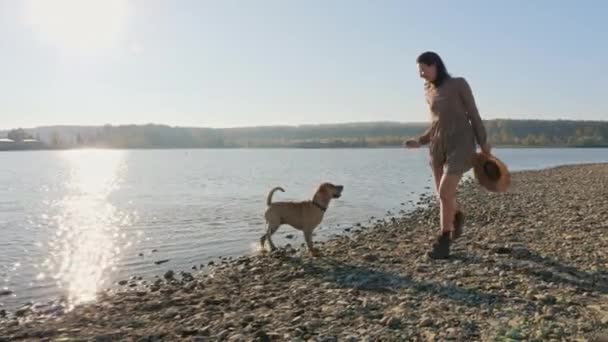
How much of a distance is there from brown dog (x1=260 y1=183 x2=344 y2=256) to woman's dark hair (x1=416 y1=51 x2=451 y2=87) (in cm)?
303

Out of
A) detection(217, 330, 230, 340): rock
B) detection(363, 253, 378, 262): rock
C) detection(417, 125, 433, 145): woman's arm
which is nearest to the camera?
detection(217, 330, 230, 340): rock

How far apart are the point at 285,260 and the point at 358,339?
15.1ft

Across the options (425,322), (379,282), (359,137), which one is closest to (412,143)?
(379,282)

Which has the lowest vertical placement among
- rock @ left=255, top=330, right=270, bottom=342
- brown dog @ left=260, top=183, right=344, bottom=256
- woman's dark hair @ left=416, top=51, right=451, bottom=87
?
rock @ left=255, top=330, right=270, bottom=342

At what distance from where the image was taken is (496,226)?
11250 millimetres

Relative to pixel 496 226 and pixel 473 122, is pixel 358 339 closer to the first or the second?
pixel 473 122

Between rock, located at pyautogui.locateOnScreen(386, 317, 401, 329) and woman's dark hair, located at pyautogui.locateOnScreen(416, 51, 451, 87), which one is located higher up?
woman's dark hair, located at pyautogui.locateOnScreen(416, 51, 451, 87)

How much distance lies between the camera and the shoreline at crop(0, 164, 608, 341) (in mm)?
4977

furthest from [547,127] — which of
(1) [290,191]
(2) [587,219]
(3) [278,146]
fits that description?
(2) [587,219]

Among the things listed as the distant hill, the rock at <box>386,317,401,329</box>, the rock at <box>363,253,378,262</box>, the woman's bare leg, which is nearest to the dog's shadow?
the rock at <box>363,253,378,262</box>

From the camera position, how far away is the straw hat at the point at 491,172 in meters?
7.27

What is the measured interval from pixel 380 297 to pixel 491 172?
2503mm

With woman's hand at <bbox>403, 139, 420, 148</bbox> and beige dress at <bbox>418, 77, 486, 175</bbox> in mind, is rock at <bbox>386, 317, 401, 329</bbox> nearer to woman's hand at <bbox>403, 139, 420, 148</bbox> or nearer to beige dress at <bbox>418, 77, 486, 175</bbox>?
beige dress at <bbox>418, 77, 486, 175</bbox>

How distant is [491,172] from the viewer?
7.35 metres
